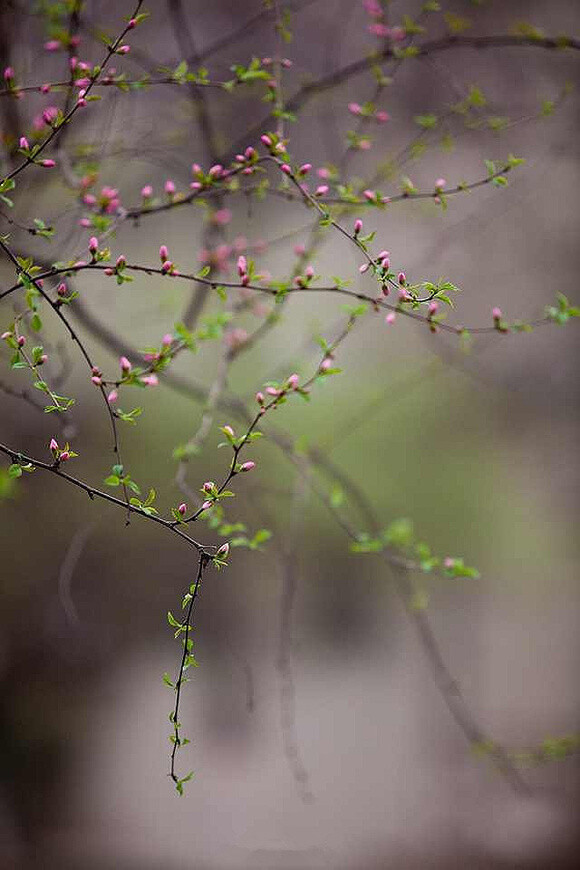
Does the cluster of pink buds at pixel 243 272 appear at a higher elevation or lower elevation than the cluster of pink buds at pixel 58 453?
higher

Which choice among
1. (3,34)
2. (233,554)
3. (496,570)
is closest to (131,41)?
(3,34)

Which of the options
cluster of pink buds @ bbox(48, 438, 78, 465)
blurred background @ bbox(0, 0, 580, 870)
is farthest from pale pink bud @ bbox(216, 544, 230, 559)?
blurred background @ bbox(0, 0, 580, 870)

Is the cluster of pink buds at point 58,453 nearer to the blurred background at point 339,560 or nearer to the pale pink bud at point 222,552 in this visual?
the pale pink bud at point 222,552

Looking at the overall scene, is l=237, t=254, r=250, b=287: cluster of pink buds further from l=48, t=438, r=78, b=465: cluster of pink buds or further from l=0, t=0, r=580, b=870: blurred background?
l=0, t=0, r=580, b=870: blurred background

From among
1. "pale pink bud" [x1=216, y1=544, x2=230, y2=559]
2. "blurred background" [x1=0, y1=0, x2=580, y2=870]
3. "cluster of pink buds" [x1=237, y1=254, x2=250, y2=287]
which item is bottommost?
"pale pink bud" [x1=216, y1=544, x2=230, y2=559]

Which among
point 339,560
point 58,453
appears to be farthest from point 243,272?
point 339,560

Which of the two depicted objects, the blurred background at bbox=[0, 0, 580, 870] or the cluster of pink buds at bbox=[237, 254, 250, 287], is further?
the blurred background at bbox=[0, 0, 580, 870]

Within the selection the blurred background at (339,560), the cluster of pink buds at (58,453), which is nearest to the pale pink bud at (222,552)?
the cluster of pink buds at (58,453)

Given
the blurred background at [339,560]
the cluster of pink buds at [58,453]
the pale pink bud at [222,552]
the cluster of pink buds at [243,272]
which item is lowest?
the pale pink bud at [222,552]

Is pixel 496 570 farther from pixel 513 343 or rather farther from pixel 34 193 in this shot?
pixel 34 193
